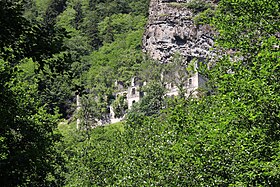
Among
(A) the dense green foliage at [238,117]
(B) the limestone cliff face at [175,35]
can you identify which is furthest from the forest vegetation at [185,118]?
(B) the limestone cliff face at [175,35]

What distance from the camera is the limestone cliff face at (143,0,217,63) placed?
124 m

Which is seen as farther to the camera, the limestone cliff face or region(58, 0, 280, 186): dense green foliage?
the limestone cliff face

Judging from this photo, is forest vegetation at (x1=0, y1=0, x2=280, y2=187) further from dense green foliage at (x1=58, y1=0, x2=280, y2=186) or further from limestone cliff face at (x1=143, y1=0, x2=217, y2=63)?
limestone cliff face at (x1=143, y1=0, x2=217, y2=63)

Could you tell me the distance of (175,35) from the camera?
414 ft

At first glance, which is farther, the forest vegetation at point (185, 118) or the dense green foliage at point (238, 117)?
the dense green foliage at point (238, 117)

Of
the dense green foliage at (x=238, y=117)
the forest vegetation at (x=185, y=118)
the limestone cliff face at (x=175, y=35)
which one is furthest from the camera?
the limestone cliff face at (x=175, y=35)

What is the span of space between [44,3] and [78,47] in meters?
43.6

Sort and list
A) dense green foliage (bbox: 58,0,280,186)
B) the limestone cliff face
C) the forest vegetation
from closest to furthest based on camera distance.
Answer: the forest vegetation < dense green foliage (bbox: 58,0,280,186) < the limestone cliff face

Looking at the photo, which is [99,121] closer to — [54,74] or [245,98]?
[245,98]

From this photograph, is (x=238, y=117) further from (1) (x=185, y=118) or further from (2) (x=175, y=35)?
(2) (x=175, y=35)

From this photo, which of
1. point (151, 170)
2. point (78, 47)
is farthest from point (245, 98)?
point (78, 47)

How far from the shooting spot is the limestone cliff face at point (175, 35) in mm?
124312

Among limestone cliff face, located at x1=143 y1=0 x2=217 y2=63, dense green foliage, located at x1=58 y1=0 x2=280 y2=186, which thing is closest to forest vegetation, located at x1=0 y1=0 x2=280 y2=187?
dense green foliage, located at x1=58 y1=0 x2=280 y2=186

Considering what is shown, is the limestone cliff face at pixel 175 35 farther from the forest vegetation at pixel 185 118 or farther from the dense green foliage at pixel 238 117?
the dense green foliage at pixel 238 117
